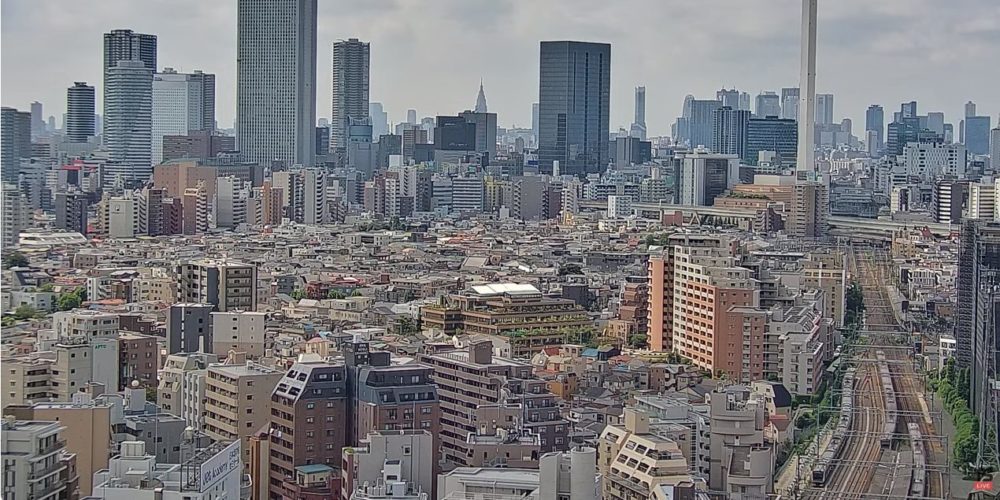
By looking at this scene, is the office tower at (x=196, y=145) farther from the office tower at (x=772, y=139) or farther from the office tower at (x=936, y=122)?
the office tower at (x=936, y=122)

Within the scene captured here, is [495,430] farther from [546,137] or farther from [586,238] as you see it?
[546,137]

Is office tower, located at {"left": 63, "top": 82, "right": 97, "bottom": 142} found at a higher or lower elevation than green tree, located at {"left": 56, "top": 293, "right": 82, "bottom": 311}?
higher

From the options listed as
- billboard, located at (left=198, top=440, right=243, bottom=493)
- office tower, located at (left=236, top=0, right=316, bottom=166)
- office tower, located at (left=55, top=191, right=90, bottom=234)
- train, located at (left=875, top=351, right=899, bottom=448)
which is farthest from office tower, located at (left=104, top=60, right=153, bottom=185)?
billboard, located at (left=198, top=440, right=243, bottom=493)

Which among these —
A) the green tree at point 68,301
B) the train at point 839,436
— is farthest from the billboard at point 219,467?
the green tree at point 68,301

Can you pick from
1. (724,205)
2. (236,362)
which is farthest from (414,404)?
(724,205)

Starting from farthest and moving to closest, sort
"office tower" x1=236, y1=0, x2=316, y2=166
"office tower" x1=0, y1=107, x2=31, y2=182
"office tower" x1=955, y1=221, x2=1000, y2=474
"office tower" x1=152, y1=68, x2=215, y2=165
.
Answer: "office tower" x1=236, y1=0, x2=316, y2=166, "office tower" x1=152, y1=68, x2=215, y2=165, "office tower" x1=0, y1=107, x2=31, y2=182, "office tower" x1=955, y1=221, x2=1000, y2=474

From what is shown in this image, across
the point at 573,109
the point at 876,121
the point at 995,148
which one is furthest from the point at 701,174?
the point at 995,148

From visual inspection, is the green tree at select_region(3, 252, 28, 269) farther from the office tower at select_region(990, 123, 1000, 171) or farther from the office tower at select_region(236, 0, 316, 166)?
the office tower at select_region(236, 0, 316, 166)
